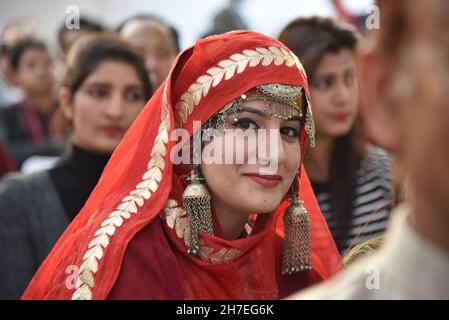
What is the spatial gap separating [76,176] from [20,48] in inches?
110

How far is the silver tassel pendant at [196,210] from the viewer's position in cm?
211

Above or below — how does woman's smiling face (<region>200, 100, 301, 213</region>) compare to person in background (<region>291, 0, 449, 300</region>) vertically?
below

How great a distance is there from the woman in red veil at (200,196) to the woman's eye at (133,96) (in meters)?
1.31

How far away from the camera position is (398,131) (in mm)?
992

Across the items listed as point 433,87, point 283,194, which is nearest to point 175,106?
point 283,194

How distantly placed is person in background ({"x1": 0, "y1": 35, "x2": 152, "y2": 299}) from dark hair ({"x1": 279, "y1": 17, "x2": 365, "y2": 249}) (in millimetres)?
775

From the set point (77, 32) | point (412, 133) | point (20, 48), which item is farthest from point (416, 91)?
point (20, 48)

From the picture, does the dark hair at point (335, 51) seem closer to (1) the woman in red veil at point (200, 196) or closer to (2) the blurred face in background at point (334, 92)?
(2) the blurred face in background at point (334, 92)

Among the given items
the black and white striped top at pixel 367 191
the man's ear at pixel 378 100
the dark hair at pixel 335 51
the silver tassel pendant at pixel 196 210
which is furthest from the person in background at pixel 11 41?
the man's ear at pixel 378 100

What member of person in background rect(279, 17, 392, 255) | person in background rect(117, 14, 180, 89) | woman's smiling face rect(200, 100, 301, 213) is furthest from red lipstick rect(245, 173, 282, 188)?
person in background rect(117, 14, 180, 89)

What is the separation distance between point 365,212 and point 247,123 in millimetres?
1439

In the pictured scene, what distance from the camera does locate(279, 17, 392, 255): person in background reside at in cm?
344

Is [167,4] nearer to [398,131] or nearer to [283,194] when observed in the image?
[283,194]

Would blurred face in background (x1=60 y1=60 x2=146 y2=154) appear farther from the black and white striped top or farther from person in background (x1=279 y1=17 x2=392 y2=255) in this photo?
the black and white striped top
